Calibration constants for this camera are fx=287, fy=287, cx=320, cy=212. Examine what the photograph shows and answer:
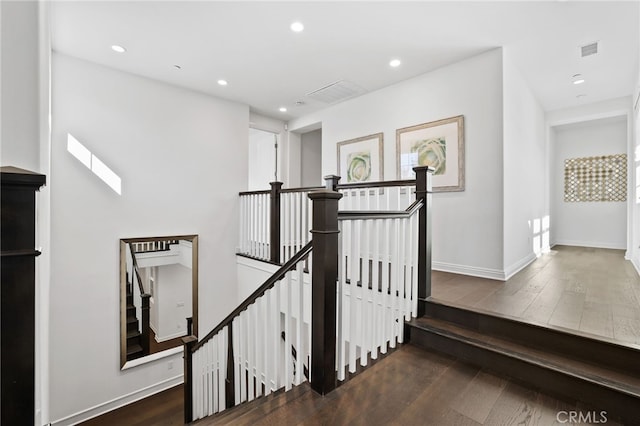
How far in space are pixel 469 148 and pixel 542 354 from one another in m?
2.47

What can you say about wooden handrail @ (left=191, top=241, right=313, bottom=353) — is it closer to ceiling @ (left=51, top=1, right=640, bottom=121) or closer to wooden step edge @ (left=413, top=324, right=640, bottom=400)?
wooden step edge @ (left=413, top=324, right=640, bottom=400)

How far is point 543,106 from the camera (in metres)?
5.18

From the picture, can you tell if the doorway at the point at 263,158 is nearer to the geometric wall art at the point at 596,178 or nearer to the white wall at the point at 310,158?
the white wall at the point at 310,158

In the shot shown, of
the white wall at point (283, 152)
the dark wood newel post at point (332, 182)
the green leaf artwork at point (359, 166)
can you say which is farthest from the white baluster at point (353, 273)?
the white wall at point (283, 152)

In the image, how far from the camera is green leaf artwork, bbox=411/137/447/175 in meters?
3.82

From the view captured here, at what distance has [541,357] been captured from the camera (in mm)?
1841

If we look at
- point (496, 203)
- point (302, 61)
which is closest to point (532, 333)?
point (496, 203)

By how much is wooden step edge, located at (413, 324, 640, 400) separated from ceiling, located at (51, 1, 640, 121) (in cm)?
286

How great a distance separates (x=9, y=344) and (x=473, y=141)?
4108 millimetres

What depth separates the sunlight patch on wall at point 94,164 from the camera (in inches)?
142

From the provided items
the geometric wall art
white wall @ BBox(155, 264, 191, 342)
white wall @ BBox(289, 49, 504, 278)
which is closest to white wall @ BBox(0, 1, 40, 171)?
white wall @ BBox(155, 264, 191, 342)

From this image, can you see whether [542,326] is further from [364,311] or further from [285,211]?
[285,211]

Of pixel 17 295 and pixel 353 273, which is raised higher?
pixel 17 295

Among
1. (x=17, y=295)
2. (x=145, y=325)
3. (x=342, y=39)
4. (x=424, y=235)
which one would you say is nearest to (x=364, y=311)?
(x=424, y=235)
